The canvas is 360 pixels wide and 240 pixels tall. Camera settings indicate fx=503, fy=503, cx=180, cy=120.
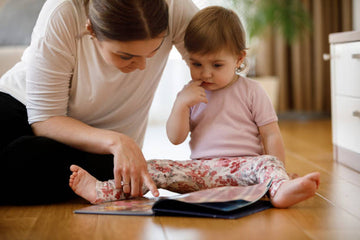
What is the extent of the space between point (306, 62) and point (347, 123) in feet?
7.94

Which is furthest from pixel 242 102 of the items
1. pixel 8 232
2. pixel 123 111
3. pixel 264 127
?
pixel 8 232

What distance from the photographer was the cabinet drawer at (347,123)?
6.09 feet

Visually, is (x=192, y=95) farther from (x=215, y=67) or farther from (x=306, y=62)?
(x=306, y=62)

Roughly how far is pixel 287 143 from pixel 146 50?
1.58m

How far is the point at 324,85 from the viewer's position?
4.27 metres

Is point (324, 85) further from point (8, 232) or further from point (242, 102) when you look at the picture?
point (8, 232)

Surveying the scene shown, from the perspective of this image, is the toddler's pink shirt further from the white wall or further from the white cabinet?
the white wall

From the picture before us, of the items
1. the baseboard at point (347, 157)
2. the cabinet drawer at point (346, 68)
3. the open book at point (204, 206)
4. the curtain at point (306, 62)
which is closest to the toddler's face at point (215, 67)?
the open book at point (204, 206)

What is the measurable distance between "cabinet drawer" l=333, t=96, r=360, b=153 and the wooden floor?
0.41m

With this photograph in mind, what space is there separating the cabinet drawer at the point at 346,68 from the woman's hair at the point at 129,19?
34.2 inches

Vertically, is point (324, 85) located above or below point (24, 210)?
below

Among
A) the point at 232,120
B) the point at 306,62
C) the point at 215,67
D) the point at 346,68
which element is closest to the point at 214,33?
the point at 215,67

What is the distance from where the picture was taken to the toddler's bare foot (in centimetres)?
134

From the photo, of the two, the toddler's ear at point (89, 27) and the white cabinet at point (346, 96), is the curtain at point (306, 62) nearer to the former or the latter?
the white cabinet at point (346, 96)
